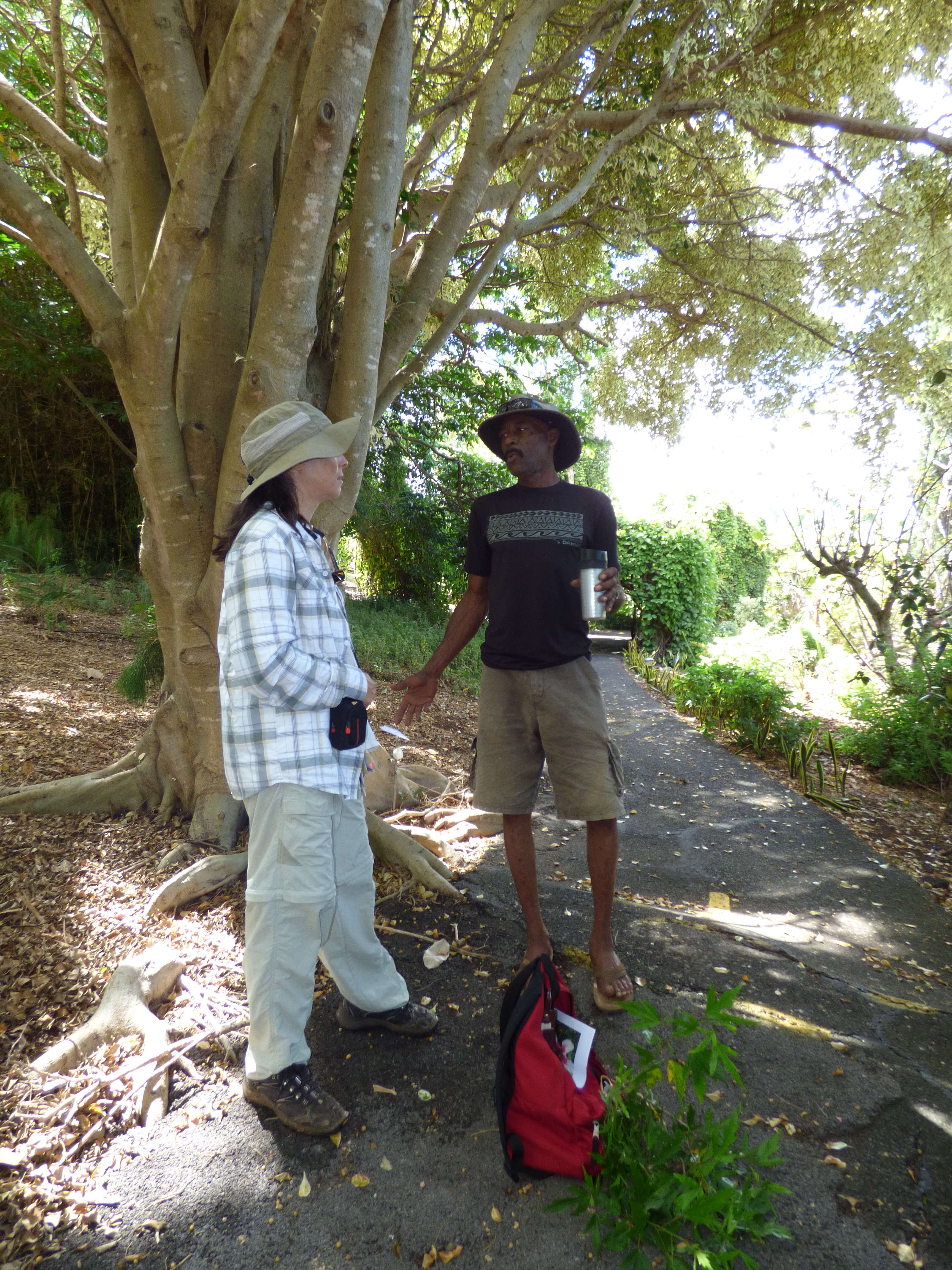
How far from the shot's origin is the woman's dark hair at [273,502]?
2.08 m

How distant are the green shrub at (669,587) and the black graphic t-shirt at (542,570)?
11048 mm

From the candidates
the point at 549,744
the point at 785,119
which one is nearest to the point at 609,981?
the point at 549,744

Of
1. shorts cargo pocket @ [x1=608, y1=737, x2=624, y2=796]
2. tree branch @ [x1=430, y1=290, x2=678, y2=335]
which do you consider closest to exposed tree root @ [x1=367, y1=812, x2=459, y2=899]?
shorts cargo pocket @ [x1=608, y1=737, x2=624, y2=796]

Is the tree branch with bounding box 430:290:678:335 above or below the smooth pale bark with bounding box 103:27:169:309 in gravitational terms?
above

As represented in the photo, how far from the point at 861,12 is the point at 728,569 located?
13.5 metres

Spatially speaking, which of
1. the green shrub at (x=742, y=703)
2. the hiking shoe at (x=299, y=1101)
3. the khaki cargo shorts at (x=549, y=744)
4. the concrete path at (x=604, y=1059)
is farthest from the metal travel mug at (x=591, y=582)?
the green shrub at (x=742, y=703)

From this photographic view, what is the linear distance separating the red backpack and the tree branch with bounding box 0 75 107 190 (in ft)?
14.3

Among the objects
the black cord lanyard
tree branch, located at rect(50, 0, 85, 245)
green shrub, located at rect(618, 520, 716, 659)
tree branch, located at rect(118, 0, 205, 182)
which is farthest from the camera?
green shrub, located at rect(618, 520, 716, 659)

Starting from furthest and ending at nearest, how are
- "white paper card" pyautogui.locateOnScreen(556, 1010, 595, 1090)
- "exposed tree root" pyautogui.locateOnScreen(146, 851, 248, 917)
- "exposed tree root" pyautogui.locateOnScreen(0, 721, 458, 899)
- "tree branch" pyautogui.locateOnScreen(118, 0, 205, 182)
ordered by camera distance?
"exposed tree root" pyautogui.locateOnScreen(0, 721, 458, 899) → "tree branch" pyautogui.locateOnScreen(118, 0, 205, 182) → "exposed tree root" pyautogui.locateOnScreen(146, 851, 248, 917) → "white paper card" pyautogui.locateOnScreen(556, 1010, 595, 1090)

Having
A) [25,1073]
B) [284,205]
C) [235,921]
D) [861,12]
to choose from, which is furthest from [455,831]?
[861,12]

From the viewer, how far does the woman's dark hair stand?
208cm

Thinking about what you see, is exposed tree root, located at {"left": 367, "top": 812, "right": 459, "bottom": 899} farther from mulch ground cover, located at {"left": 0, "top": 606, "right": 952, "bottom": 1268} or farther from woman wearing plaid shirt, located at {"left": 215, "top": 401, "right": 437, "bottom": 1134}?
woman wearing plaid shirt, located at {"left": 215, "top": 401, "right": 437, "bottom": 1134}

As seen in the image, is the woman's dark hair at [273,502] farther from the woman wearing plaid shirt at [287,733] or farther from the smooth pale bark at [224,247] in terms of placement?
the smooth pale bark at [224,247]

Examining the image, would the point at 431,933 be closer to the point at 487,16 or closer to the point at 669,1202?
the point at 669,1202
